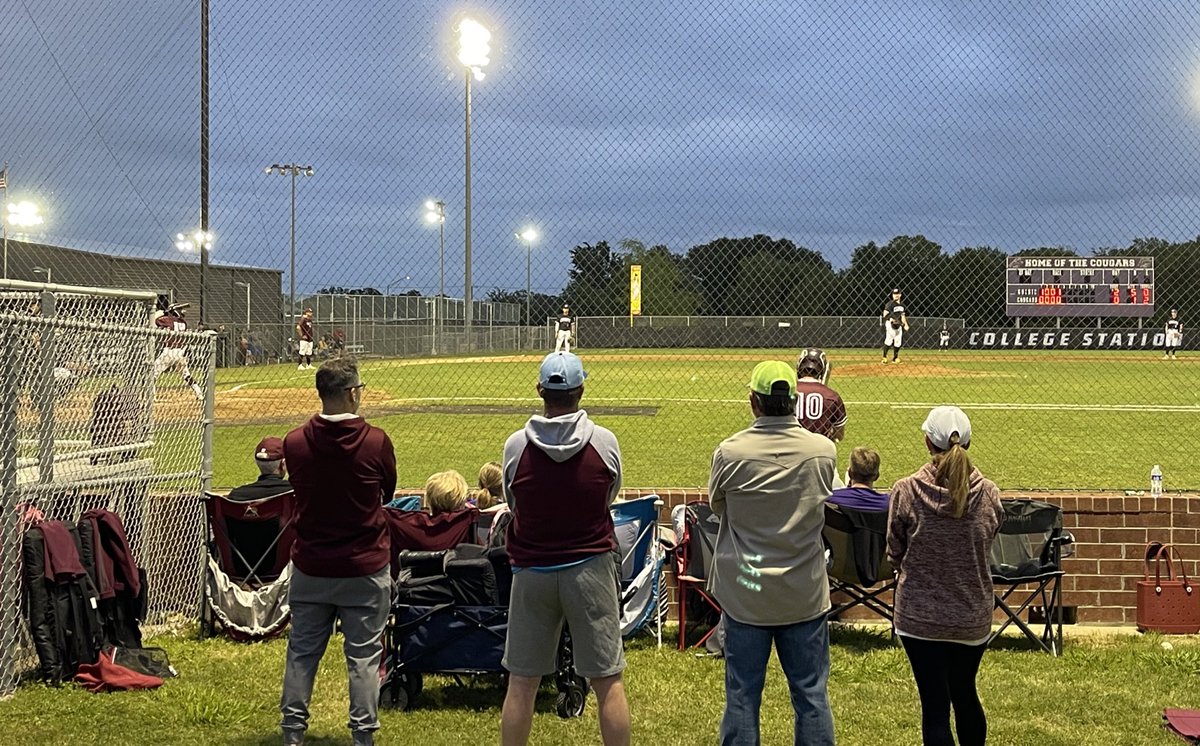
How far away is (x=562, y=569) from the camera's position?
3924 mm

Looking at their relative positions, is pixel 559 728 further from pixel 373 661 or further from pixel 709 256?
pixel 709 256

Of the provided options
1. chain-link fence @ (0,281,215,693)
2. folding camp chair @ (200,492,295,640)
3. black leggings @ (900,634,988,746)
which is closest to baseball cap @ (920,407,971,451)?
black leggings @ (900,634,988,746)

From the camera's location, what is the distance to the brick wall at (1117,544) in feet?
22.7

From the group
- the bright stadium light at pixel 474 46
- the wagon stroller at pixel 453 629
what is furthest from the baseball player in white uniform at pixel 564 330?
the wagon stroller at pixel 453 629

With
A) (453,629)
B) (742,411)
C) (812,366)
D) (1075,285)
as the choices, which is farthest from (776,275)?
(742,411)

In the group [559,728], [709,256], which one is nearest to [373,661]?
[559,728]

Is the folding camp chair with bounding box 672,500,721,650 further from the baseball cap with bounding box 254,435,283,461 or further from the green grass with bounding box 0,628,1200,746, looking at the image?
the baseball cap with bounding box 254,435,283,461

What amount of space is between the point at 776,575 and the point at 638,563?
99.1 inches

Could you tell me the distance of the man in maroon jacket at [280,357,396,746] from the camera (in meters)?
4.36

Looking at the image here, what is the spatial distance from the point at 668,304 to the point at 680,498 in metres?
2.13

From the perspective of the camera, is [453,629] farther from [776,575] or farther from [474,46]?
[474,46]

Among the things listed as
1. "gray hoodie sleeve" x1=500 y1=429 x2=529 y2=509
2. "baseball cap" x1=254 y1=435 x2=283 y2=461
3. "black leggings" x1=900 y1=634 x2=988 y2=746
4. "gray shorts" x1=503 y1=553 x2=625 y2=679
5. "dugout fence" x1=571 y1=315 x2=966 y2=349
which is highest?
"dugout fence" x1=571 y1=315 x2=966 y2=349

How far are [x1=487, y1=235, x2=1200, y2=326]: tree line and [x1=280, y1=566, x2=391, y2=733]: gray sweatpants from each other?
3342 millimetres

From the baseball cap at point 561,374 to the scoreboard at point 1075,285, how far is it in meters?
5.36
